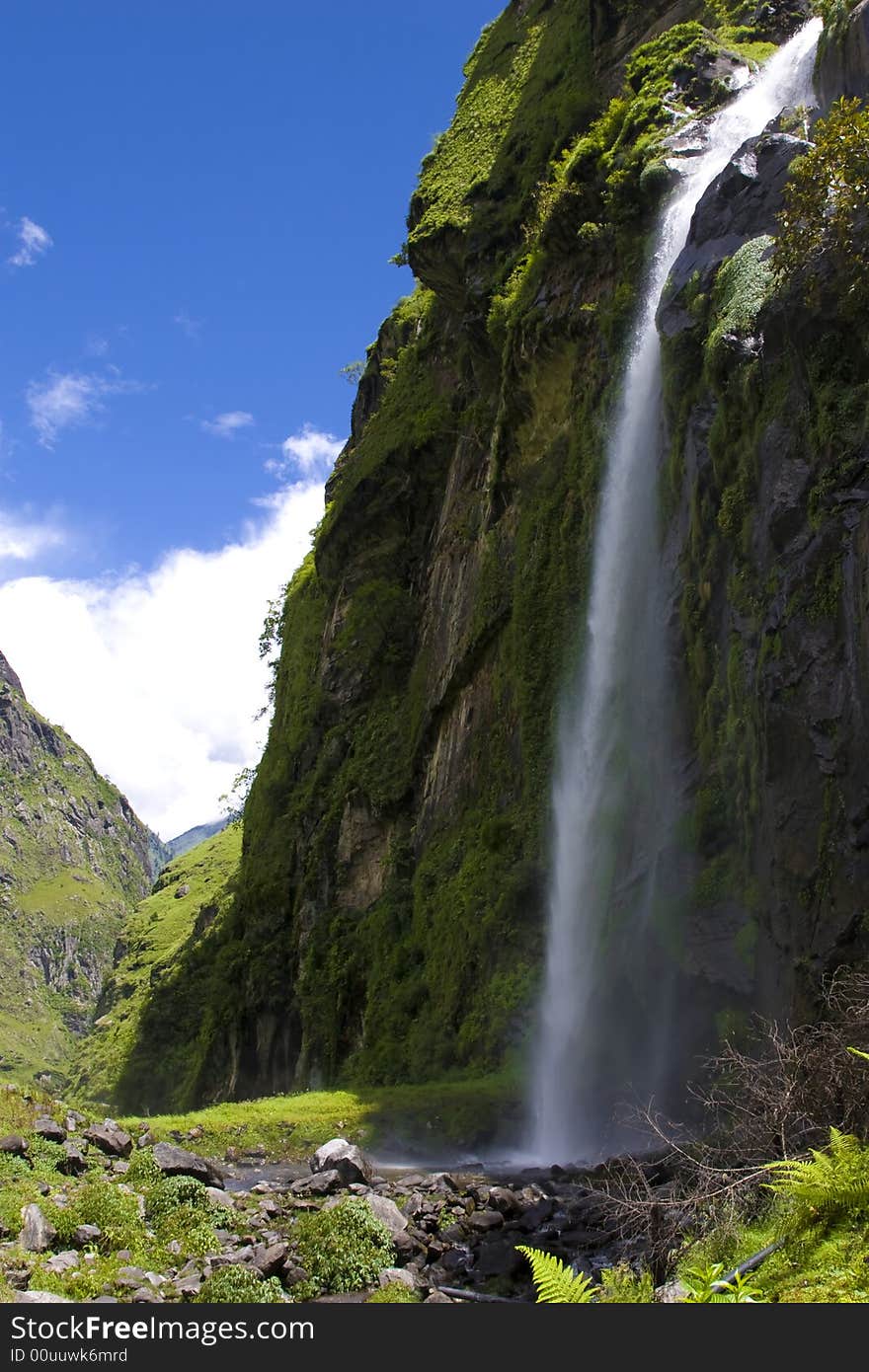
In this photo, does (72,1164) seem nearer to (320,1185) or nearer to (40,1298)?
(320,1185)

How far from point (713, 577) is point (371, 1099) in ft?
40.6

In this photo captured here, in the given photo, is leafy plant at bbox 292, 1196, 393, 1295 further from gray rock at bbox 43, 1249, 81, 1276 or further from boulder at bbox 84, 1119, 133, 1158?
boulder at bbox 84, 1119, 133, 1158

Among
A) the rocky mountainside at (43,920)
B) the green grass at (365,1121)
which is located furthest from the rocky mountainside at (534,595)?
the rocky mountainside at (43,920)

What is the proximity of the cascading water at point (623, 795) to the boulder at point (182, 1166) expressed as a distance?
22.5 feet

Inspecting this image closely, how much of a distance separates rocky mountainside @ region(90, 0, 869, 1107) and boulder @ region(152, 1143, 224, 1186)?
25.1 feet

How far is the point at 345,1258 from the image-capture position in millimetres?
9852

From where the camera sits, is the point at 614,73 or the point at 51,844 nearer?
the point at 614,73

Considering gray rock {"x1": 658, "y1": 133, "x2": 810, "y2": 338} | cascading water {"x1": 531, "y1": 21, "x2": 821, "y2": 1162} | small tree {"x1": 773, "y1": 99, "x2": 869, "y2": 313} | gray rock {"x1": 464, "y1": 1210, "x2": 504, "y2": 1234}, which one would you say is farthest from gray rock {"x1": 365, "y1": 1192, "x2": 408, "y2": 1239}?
gray rock {"x1": 658, "y1": 133, "x2": 810, "y2": 338}

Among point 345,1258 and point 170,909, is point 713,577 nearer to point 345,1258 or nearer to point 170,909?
point 345,1258

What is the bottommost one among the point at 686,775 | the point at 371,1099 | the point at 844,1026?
the point at 371,1099

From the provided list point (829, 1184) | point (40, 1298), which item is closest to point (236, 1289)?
point (40, 1298)

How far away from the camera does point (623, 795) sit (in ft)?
69.9
